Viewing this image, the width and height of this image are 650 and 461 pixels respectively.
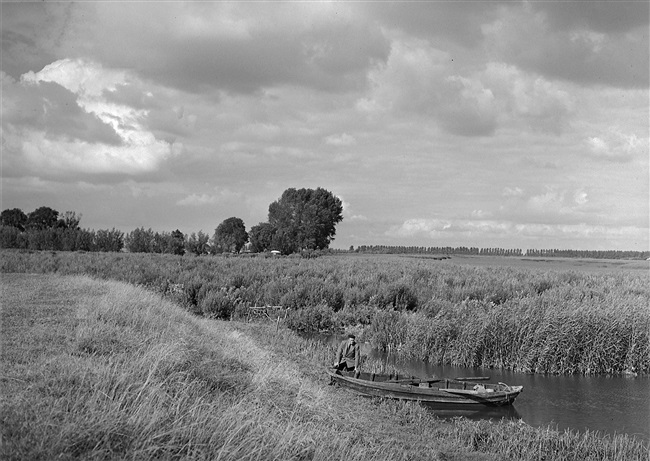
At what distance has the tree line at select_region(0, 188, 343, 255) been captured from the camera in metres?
69.2

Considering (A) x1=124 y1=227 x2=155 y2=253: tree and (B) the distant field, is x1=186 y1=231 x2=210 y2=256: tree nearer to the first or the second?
(A) x1=124 y1=227 x2=155 y2=253: tree

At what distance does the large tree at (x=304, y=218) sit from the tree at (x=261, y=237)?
138cm

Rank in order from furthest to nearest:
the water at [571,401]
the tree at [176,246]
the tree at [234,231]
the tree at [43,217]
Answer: the tree at [234,231], the tree at [43,217], the tree at [176,246], the water at [571,401]

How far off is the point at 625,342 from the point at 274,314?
15.9m

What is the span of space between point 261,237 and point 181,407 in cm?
8997

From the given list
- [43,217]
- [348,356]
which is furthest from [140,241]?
[348,356]

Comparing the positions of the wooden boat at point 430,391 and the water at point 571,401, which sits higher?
the wooden boat at point 430,391

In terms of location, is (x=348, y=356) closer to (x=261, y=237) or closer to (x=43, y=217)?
(x=261, y=237)

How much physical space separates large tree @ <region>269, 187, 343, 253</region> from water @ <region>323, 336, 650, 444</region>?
247 ft

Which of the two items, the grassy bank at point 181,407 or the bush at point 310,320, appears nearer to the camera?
the grassy bank at point 181,407

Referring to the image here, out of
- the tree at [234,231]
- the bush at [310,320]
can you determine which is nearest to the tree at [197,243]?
the tree at [234,231]

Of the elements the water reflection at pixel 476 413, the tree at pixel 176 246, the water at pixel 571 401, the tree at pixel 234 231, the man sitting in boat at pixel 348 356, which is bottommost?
the water at pixel 571 401

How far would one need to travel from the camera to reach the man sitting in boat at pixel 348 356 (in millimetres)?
15904

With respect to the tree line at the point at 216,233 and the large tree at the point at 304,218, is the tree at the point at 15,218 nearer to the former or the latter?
the tree line at the point at 216,233
